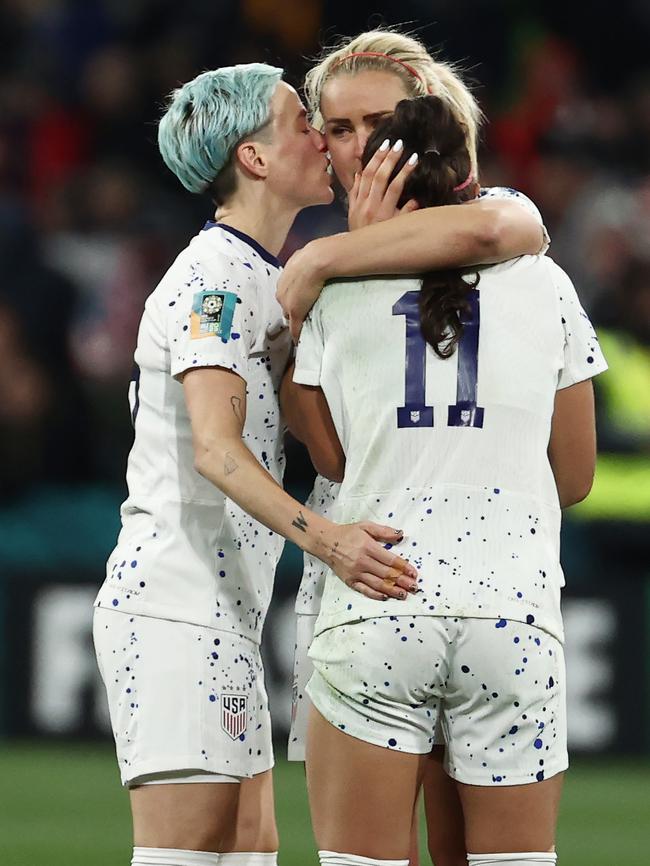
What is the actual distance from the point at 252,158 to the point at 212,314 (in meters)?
0.41

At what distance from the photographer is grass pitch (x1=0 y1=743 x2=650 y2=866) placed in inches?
204

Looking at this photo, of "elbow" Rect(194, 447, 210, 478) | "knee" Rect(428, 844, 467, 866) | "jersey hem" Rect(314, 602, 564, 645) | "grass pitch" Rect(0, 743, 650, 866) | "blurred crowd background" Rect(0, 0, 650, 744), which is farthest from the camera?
"blurred crowd background" Rect(0, 0, 650, 744)

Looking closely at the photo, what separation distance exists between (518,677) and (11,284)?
235 inches

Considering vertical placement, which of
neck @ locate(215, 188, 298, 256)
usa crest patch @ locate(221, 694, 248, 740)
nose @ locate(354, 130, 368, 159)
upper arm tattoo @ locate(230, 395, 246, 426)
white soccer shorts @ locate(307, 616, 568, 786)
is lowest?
usa crest patch @ locate(221, 694, 248, 740)

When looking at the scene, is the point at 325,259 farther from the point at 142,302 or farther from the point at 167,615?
the point at 142,302

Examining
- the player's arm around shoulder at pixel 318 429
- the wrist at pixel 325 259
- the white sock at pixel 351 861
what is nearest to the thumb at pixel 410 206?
the wrist at pixel 325 259

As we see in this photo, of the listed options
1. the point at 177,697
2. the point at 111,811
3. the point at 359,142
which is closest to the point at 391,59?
the point at 359,142

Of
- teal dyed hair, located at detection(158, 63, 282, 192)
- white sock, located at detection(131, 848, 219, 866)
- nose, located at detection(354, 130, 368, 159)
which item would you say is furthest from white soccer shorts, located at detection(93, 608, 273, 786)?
nose, located at detection(354, 130, 368, 159)

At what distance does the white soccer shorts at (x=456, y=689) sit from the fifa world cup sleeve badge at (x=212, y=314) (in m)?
0.59

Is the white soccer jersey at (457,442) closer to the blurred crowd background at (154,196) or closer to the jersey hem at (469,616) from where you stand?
the jersey hem at (469,616)

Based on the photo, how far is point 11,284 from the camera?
8016mm

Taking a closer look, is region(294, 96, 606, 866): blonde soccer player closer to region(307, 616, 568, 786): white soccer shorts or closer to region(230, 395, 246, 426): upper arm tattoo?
region(307, 616, 568, 786): white soccer shorts

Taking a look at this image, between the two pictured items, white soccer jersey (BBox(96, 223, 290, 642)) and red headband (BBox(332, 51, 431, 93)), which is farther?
red headband (BBox(332, 51, 431, 93))

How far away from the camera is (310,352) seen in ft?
8.55
